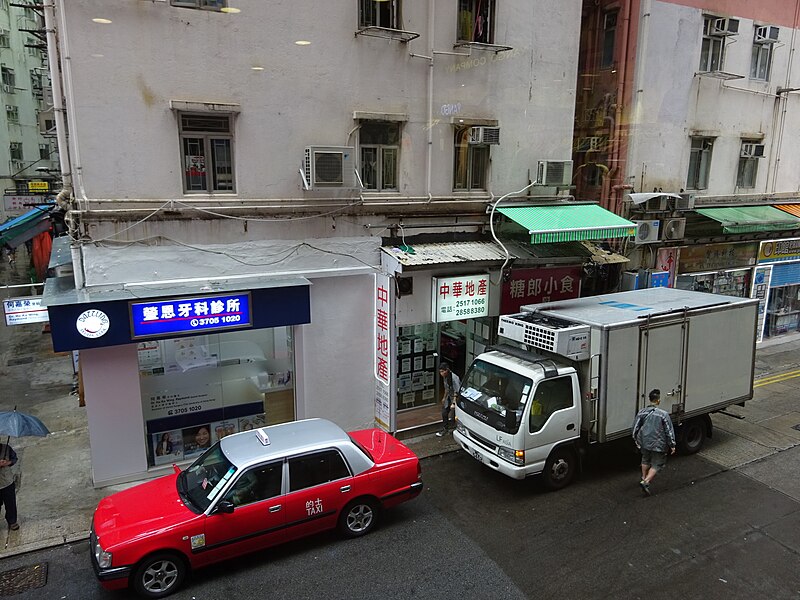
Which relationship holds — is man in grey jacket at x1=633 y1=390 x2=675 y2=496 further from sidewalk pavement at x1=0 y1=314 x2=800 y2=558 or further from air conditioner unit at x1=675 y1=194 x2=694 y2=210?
air conditioner unit at x1=675 y1=194 x2=694 y2=210

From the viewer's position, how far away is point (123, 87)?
8.80m

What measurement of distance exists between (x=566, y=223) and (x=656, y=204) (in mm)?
4242

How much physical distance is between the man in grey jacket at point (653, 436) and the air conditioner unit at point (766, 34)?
39.9ft

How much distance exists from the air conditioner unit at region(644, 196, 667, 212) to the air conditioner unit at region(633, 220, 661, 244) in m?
0.33

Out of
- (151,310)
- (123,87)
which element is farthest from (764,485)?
(123,87)

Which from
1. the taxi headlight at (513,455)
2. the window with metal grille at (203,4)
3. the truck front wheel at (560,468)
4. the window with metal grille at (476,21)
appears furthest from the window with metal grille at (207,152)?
the truck front wheel at (560,468)

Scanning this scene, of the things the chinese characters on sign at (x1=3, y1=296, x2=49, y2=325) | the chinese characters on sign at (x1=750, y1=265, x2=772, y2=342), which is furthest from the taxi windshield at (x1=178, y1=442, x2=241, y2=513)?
the chinese characters on sign at (x1=750, y1=265, x2=772, y2=342)

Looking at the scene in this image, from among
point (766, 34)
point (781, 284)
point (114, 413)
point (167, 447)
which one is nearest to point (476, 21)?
point (766, 34)

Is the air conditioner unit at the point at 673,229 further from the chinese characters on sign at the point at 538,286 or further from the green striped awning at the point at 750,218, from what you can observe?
the chinese characters on sign at the point at 538,286

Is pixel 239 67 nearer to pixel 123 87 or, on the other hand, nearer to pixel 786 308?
pixel 123 87

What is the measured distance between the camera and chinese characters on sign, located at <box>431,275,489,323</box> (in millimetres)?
11602

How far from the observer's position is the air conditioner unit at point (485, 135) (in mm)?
11446

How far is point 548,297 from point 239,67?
823cm

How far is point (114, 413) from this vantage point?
9.41m
